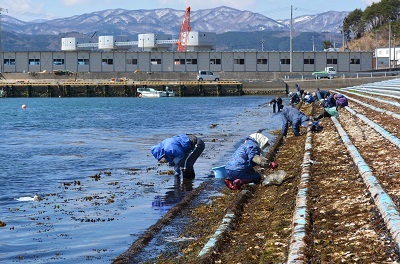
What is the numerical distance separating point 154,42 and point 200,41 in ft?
35.3

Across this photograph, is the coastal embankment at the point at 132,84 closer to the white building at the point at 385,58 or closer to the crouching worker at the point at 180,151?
the white building at the point at 385,58

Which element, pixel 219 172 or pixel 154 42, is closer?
pixel 219 172

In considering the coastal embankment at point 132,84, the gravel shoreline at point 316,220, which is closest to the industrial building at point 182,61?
the coastal embankment at point 132,84

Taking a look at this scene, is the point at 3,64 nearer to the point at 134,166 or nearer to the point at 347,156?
the point at 134,166

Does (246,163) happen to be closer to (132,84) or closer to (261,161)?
(261,161)

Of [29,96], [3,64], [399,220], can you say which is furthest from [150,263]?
[3,64]

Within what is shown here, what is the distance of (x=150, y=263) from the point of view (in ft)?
35.3

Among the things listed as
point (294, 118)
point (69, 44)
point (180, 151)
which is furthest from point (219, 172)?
point (69, 44)

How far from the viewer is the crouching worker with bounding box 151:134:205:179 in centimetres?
1888

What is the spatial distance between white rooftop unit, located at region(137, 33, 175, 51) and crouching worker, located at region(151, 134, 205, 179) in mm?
119596

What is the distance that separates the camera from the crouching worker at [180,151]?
1888 centimetres

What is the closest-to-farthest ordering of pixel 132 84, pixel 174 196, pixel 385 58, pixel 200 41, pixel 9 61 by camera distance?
pixel 174 196
pixel 132 84
pixel 9 61
pixel 200 41
pixel 385 58

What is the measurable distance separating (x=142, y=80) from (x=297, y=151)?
87.3 meters

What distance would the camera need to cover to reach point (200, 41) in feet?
439
